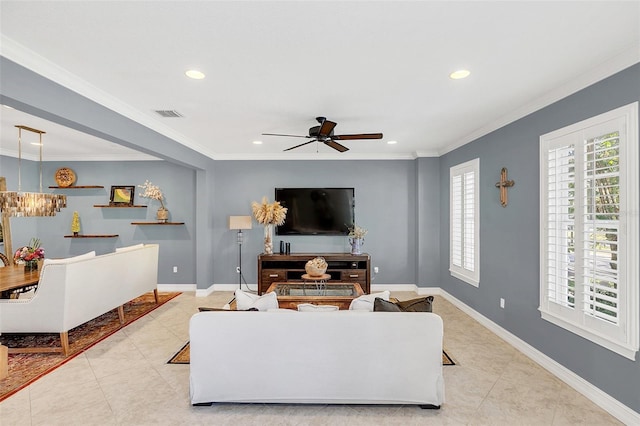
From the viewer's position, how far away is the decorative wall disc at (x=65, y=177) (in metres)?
6.25

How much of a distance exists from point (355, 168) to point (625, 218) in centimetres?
429

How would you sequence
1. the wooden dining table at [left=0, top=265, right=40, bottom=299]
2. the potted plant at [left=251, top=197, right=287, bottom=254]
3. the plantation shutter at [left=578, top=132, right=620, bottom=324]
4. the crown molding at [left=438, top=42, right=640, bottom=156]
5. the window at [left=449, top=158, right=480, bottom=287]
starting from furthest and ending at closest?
the potted plant at [left=251, top=197, right=287, bottom=254]
the window at [left=449, top=158, right=480, bottom=287]
the wooden dining table at [left=0, top=265, right=40, bottom=299]
the plantation shutter at [left=578, top=132, right=620, bottom=324]
the crown molding at [left=438, top=42, right=640, bottom=156]

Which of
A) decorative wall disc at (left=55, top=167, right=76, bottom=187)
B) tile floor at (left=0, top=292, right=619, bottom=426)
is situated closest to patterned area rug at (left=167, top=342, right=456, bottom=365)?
tile floor at (left=0, top=292, right=619, bottom=426)

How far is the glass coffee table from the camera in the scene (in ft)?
12.3

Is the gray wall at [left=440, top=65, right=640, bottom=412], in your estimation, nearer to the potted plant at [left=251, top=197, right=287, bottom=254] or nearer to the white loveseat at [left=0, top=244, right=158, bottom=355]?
the potted plant at [left=251, top=197, right=287, bottom=254]

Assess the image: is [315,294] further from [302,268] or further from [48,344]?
[48,344]

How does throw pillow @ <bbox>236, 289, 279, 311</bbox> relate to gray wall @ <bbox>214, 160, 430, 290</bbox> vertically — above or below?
below

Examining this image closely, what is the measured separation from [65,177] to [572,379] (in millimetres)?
8324

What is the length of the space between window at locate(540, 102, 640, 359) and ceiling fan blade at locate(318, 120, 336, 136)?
7.04 feet

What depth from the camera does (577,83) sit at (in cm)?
276

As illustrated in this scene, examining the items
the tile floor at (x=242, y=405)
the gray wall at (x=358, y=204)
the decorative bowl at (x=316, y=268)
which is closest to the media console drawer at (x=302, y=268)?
the gray wall at (x=358, y=204)

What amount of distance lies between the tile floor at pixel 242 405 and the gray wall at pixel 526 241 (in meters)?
0.28

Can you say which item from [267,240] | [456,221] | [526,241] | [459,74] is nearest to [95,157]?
[267,240]

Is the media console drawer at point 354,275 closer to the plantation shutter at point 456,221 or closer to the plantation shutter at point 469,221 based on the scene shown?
the plantation shutter at point 456,221
